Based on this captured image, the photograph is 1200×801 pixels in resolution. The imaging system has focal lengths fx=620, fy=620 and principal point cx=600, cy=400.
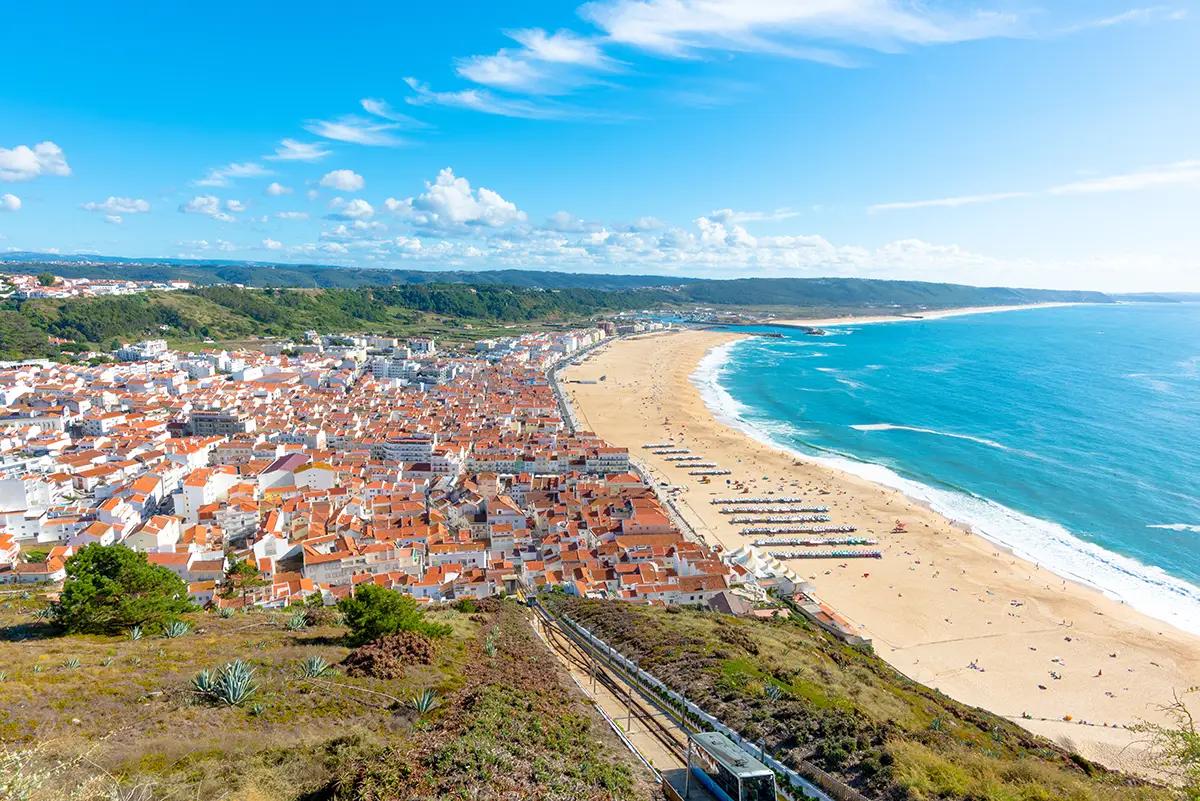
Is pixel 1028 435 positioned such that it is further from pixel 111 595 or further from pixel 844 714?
pixel 111 595

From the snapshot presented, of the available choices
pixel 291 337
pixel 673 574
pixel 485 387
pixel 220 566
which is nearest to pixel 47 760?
pixel 220 566

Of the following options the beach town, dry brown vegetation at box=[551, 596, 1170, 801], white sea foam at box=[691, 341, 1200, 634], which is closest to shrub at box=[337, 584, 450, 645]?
dry brown vegetation at box=[551, 596, 1170, 801]

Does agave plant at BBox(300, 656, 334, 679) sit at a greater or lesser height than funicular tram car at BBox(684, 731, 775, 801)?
lesser

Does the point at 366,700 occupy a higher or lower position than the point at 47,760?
lower

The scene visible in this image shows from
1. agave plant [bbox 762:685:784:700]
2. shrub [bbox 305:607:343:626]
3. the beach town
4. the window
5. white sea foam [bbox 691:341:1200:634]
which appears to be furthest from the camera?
white sea foam [bbox 691:341:1200:634]

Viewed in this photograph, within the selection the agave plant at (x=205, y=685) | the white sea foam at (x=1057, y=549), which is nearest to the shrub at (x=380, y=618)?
the agave plant at (x=205, y=685)

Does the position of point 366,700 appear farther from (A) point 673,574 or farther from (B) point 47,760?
(A) point 673,574

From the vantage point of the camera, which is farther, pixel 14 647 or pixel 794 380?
pixel 794 380

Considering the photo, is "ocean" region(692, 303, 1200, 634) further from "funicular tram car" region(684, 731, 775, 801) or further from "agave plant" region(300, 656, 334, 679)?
"agave plant" region(300, 656, 334, 679)
